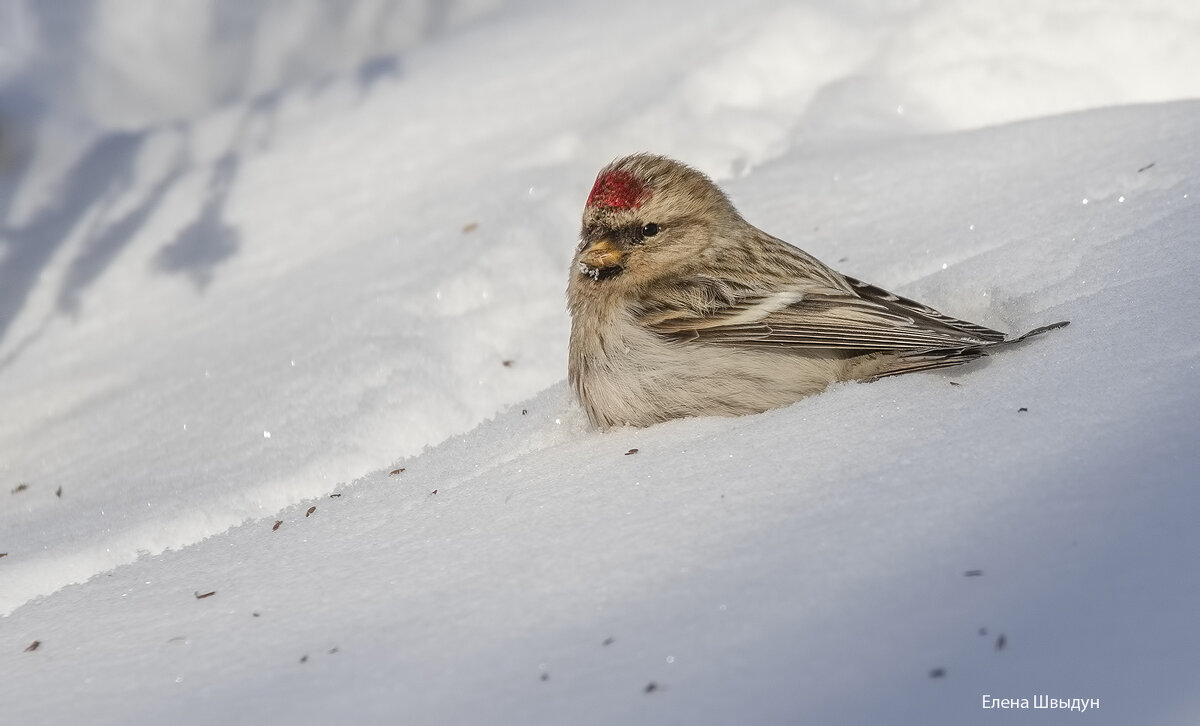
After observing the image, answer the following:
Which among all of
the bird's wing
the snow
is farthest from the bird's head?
the snow

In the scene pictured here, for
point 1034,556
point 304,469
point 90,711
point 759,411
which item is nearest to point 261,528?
point 304,469

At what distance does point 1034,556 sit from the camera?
193cm

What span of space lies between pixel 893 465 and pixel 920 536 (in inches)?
13.1

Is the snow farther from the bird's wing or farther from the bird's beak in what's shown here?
the bird's beak

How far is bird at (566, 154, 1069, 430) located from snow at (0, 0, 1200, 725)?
143 mm

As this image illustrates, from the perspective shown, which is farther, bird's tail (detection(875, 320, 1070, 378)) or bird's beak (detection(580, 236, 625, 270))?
bird's beak (detection(580, 236, 625, 270))

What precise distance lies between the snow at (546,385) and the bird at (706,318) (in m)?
0.14

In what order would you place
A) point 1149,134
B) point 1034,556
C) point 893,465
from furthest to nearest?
1. point 1149,134
2. point 893,465
3. point 1034,556

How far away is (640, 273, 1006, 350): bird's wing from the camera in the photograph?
10.1 ft

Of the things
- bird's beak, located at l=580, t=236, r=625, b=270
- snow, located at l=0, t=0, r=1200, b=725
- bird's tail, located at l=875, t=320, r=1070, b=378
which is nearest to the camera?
snow, located at l=0, t=0, r=1200, b=725

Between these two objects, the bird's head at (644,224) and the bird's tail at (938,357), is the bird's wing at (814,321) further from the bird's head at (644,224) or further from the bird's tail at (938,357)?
the bird's head at (644,224)

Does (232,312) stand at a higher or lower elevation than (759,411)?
higher

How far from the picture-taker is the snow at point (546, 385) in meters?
1.92

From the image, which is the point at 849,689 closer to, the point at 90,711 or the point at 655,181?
the point at 90,711
